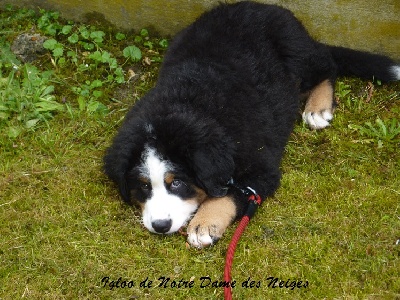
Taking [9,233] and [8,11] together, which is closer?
[9,233]

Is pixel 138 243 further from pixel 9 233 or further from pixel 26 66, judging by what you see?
pixel 26 66

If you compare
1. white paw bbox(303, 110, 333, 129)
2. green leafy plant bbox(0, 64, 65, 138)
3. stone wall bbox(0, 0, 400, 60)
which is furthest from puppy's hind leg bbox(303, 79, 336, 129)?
green leafy plant bbox(0, 64, 65, 138)

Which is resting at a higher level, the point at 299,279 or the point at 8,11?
the point at 299,279

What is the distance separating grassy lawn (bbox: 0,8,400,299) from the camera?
10.8ft

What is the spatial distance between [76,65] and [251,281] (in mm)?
2678

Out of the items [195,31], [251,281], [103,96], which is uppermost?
[195,31]

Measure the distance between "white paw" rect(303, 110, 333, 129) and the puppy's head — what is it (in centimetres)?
118

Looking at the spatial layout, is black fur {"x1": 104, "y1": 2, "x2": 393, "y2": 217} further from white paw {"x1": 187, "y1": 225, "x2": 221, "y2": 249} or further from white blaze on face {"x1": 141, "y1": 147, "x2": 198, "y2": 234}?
white paw {"x1": 187, "y1": 225, "x2": 221, "y2": 249}

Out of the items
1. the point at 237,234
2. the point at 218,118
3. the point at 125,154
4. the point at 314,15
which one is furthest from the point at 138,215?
the point at 314,15

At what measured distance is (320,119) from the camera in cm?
446

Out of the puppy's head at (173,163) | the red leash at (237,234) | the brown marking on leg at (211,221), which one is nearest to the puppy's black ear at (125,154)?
the puppy's head at (173,163)

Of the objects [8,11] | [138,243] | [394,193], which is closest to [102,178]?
[138,243]

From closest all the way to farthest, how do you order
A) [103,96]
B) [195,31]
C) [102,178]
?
[102,178], [195,31], [103,96]

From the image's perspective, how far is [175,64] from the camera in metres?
4.29
